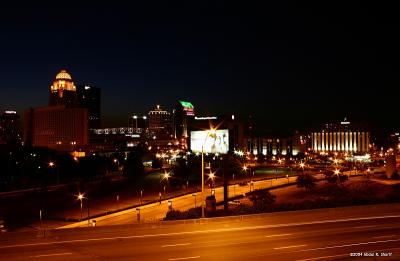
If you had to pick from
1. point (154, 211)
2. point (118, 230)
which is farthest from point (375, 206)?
point (154, 211)

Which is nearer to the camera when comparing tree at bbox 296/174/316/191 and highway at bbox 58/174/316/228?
highway at bbox 58/174/316/228

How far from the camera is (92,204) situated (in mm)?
55219

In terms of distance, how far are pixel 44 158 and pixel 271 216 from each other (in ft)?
243

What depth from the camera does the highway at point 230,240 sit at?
18.7m

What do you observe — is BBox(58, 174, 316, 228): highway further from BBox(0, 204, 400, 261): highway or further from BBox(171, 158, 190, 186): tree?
BBox(0, 204, 400, 261): highway

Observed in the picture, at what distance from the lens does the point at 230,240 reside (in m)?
21.6

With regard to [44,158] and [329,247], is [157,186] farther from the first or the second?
[329,247]

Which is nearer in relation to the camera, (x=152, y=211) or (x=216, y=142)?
(x=152, y=211)

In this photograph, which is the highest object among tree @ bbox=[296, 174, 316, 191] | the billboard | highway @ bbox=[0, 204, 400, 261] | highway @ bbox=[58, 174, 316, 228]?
the billboard

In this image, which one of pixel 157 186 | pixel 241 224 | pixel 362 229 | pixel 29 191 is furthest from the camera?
pixel 157 186

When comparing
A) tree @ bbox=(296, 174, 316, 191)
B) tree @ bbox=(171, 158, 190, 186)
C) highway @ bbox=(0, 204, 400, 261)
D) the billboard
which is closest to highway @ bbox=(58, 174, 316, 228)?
tree @ bbox=(296, 174, 316, 191)

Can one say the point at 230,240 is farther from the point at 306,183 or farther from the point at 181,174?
the point at 181,174

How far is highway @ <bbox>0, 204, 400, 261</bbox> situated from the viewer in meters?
18.7

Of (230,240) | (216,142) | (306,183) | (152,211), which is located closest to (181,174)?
(306,183)
